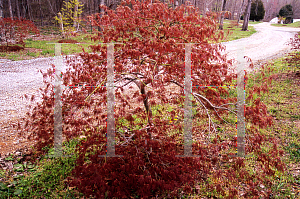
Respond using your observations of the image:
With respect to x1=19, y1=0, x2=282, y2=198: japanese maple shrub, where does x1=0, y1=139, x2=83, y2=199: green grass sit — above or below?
below

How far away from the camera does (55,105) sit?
3.20 metres

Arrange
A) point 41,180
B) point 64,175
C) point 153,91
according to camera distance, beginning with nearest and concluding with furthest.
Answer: point 153,91, point 41,180, point 64,175

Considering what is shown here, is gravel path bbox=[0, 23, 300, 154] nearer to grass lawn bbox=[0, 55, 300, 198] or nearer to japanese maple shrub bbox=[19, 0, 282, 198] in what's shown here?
grass lawn bbox=[0, 55, 300, 198]

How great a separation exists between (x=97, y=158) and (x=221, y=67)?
2568 millimetres

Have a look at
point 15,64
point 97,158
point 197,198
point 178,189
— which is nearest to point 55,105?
point 97,158

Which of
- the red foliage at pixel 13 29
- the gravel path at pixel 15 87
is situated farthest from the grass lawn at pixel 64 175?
the red foliage at pixel 13 29

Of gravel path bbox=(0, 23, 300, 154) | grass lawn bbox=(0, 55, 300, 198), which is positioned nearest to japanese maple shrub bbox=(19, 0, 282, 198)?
grass lawn bbox=(0, 55, 300, 198)

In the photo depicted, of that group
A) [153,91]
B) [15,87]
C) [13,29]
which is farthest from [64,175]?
[13,29]

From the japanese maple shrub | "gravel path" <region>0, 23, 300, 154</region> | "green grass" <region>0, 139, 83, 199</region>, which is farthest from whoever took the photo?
"gravel path" <region>0, 23, 300, 154</region>

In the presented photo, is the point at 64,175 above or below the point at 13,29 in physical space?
below

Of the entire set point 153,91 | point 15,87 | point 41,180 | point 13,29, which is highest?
point 13,29

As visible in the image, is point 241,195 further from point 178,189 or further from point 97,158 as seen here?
point 97,158

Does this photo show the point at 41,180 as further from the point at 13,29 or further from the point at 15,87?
the point at 13,29

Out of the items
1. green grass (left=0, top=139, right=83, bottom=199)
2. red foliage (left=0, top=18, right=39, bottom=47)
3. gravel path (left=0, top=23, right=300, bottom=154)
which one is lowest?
green grass (left=0, top=139, right=83, bottom=199)
